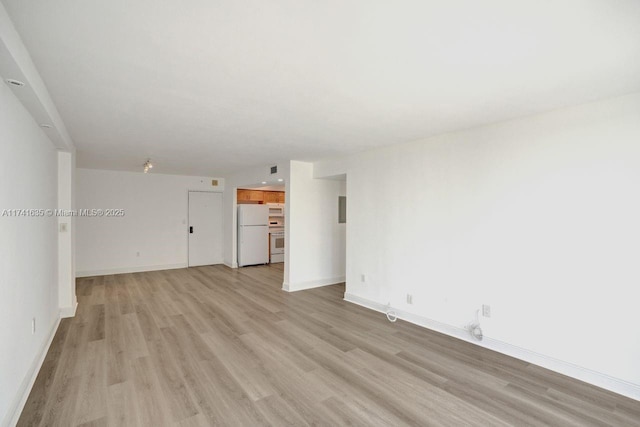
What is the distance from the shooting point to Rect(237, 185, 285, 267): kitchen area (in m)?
7.64

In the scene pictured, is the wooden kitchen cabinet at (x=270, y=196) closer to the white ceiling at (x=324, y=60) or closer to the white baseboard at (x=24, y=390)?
the white ceiling at (x=324, y=60)

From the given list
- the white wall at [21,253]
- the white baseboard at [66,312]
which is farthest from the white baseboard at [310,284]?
the white wall at [21,253]

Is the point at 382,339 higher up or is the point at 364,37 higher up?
the point at 364,37

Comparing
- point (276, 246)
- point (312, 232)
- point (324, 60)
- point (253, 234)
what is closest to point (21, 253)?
point (324, 60)

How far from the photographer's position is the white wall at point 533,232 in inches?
94.0

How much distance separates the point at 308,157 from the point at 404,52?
330cm

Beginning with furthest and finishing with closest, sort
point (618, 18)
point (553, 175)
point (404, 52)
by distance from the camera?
point (553, 175)
point (404, 52)
point (618, 18)

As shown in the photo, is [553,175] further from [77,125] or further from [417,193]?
[77,125]

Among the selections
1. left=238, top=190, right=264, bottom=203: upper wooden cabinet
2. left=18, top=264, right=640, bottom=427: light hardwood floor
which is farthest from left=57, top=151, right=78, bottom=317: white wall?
left=238, top=190, right=264, bottom=203: upper wooden cabinet

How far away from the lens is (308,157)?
4992 mm

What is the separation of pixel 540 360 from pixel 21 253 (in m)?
4.50

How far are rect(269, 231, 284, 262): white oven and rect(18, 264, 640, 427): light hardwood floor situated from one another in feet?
13.7

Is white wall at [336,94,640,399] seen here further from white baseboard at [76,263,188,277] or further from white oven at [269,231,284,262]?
white baseboard at [76,263,188,277]

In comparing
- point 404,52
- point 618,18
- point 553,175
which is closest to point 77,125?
point 404,52
